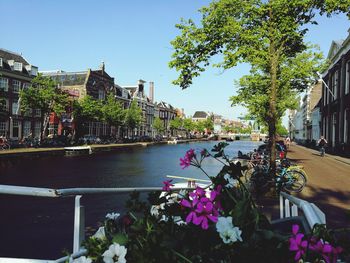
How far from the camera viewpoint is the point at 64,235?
31.1 feet

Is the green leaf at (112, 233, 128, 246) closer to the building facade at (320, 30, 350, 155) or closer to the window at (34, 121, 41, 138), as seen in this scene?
the building facade at (320, 30, 350, 155)

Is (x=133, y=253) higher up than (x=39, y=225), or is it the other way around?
(x=133, y=253)

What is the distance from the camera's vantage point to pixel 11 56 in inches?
1980

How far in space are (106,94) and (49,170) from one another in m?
51.7

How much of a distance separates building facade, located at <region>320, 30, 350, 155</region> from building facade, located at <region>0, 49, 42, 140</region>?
3925 cm

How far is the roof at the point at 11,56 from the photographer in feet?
160

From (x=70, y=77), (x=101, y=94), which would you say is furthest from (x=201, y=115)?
(x=70, y=77)

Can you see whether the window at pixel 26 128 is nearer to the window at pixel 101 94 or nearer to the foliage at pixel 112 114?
the foliage at pixel 112 114

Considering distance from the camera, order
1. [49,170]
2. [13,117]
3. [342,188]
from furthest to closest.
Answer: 1. [13,117]
2. [49,170]
3. [342,188]

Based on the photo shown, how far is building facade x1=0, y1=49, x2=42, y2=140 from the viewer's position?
46.2m

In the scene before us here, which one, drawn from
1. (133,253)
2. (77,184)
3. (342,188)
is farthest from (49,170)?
(133,253)

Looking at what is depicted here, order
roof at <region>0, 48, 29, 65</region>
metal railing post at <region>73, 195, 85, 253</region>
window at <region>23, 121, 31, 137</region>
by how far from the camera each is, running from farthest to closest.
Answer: window at <region>23, 121, 31, 137</region>
roof at <region>0, 48, 29, 65</region>
metal railing post at <region>73, 195, 85, 253</region>

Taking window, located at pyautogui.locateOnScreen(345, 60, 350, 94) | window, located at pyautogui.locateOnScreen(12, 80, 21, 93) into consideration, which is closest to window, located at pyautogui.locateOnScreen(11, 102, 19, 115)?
window, located at pyautogui.locateOnScreen(12, 80, 21, 93)

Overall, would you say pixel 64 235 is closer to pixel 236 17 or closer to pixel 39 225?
pixel 39 225
